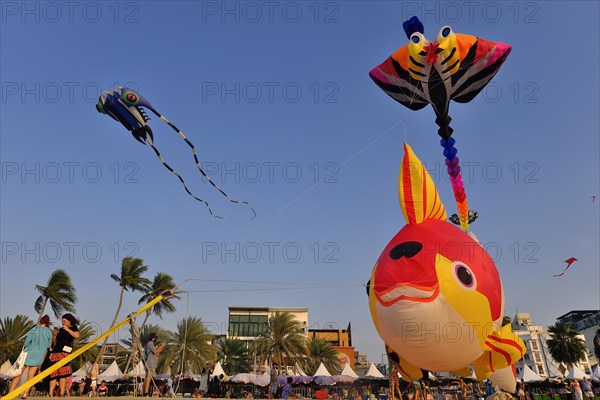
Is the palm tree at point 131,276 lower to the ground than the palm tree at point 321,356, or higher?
higher

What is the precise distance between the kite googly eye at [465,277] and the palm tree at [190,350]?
130 ft

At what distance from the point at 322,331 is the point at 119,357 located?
40912 millimetres

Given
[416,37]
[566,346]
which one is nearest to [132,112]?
[416,37]

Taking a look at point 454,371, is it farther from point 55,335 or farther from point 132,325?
point 55,335

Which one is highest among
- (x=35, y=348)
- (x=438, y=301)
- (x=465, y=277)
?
(x=465, y=277)

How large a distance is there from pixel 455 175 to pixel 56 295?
4289cm

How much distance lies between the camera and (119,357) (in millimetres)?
58156

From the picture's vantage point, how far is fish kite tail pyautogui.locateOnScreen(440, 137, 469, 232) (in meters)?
15.3

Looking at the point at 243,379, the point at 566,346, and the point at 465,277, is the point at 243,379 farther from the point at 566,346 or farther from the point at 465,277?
the point at 566,346

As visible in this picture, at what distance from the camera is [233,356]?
5497 centimetres

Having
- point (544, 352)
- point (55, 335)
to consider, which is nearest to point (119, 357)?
point (55, 335)

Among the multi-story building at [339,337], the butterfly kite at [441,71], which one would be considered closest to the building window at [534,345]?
the multi-story building at [339,337]

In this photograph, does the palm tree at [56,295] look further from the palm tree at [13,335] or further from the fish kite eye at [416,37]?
the fish kite eye at [416,37]

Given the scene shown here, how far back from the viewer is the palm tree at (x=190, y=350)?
47.2 metres
